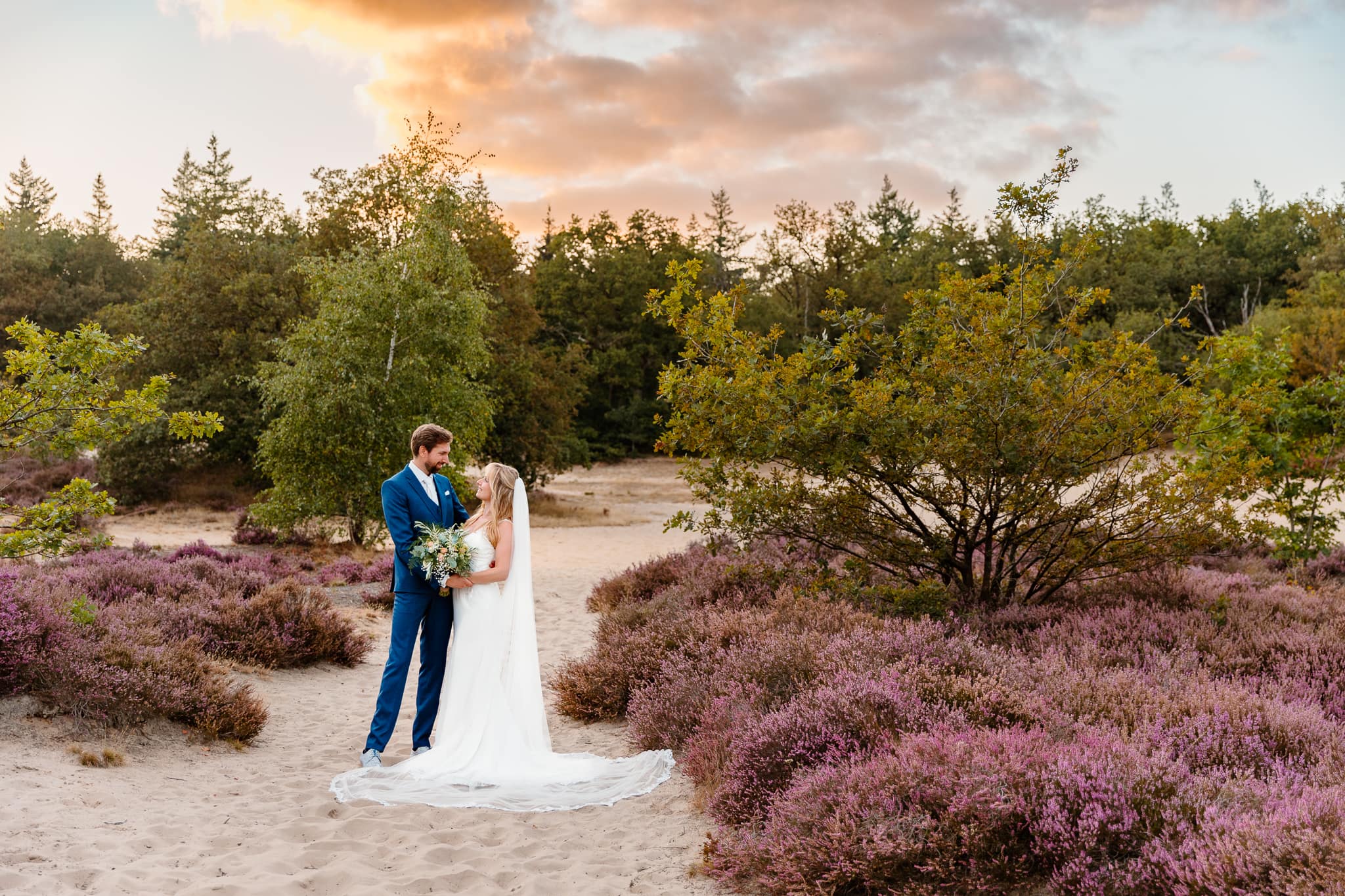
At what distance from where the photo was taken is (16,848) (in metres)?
4.44

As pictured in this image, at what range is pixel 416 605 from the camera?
21.4 ft

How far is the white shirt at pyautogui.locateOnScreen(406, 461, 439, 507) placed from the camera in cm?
664

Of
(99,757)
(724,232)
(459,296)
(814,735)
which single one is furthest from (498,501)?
(724,232)

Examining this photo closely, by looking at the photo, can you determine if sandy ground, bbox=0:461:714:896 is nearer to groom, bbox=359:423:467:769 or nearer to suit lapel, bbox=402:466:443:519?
groom, bbox=359:423:467:769

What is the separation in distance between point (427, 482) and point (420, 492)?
0.11 metres

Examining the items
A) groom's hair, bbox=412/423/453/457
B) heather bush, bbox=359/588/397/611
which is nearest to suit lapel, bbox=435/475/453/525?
groom's hair, bbox=412/423/453/457

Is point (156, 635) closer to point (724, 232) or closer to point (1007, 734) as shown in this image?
point (1007, 734)

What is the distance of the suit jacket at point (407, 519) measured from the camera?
6430mm

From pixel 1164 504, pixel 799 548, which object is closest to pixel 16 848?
pixel 799 548

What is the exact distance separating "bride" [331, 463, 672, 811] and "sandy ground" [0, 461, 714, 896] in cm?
19

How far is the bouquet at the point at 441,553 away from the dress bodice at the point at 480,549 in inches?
2.3

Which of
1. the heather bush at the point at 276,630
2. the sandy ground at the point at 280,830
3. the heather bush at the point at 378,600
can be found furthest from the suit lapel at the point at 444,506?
the heather bush at the point at 378,600

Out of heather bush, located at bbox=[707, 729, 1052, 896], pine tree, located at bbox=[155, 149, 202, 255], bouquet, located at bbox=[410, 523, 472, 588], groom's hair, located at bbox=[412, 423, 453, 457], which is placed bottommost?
heather bush, located at bbox=[707, 729, 1052, 896]

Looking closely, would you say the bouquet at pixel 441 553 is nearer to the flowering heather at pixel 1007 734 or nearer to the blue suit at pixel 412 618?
the blue suit at pixel 412 618
